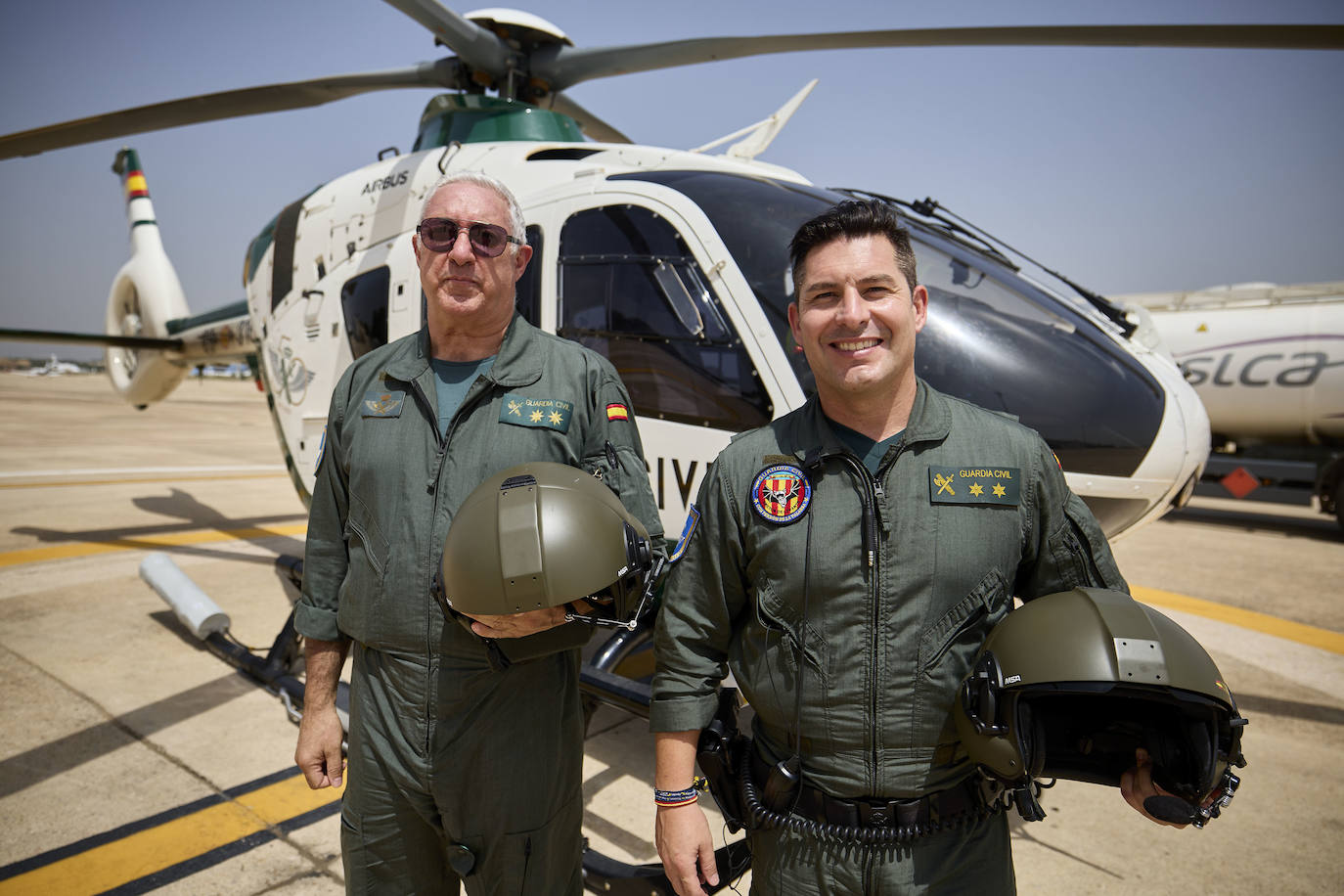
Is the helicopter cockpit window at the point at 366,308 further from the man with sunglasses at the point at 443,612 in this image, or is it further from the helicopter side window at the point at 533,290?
the man with sunglasses at the point at 443,612

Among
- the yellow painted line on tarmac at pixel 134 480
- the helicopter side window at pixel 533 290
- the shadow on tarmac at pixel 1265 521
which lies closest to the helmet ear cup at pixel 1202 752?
the helicopter side window at pixel 533 290

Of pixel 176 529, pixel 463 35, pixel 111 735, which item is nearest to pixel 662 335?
pixel 463 35

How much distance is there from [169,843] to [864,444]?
2.91m

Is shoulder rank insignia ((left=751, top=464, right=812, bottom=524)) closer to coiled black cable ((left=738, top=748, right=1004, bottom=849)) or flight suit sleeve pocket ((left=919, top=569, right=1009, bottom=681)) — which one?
flight suit sleeve pocket ((left=919, top=569, right=1009, bottom=681))

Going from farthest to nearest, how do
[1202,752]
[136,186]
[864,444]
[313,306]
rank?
1. [136,186]
2. [313,306]
3. [864,444]
4. [1202,752]

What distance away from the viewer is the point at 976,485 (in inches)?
56.2

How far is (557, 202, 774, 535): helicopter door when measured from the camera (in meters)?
2.87

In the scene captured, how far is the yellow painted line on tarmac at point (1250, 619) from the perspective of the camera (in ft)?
18.0

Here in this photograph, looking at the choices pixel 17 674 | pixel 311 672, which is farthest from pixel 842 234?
pixel 17 674

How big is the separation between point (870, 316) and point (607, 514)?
0.65 m

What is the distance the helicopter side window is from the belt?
8.07 feet

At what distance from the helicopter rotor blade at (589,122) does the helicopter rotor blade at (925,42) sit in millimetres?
1168

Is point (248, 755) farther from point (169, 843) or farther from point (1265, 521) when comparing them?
point (1265, 521)

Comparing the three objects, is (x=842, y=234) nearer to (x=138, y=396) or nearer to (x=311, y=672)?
(x=311, y=672)
